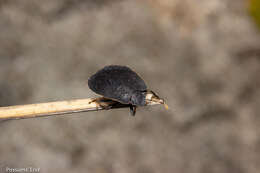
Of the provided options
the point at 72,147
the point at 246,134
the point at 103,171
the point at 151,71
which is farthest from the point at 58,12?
the point at 246,134

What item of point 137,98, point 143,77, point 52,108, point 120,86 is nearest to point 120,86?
point 120,86

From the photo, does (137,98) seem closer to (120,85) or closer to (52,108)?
(120,85)

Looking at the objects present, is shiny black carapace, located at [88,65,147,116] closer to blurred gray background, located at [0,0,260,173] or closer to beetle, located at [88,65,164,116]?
beetle, located at [88,65,164,116]

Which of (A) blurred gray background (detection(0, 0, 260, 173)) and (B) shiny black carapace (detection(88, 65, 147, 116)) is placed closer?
(B) shiny black carapace (detection(88, 65, 147, 116))

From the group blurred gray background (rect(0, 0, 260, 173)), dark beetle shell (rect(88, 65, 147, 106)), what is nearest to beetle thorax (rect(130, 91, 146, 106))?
dark beetle shell (rect(88, 65, 147, 106))

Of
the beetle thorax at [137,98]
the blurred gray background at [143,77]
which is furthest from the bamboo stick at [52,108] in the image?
the blurred gray background at [143,77]

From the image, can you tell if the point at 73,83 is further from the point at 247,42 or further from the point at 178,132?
→ the point at 247,42

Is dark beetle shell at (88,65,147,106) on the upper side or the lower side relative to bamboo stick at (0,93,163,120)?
upper

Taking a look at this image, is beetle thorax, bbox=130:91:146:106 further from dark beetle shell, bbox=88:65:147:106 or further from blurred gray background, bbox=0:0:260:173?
blurred gray background, bbox=0:0:260:173
